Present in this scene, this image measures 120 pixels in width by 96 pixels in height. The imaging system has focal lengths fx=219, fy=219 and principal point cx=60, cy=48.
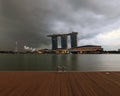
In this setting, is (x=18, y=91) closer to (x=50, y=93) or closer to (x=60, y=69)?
(x=50, y=93)

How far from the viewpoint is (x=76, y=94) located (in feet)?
19.5

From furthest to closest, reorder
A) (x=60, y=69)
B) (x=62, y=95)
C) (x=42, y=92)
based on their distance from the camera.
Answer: (x=60, y=69) → (x=42, y=92) → (x=62, y=95)

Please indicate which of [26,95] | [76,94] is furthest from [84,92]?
[26,95]

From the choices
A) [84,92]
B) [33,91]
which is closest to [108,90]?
[84,92]

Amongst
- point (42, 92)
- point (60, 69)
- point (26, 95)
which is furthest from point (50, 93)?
point (60, 69)

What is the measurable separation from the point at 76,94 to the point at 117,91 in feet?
4.22

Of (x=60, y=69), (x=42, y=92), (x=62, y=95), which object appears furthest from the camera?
(x=60, y=69)

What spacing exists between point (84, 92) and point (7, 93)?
2.15 metres

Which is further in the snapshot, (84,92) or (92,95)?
(84,92)

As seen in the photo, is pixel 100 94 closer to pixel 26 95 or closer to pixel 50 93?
pixel 50 93

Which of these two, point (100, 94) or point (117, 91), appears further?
point (117, 91)

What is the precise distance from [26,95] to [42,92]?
54cm

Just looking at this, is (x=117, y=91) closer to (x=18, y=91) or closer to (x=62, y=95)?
(x=62, y=95)

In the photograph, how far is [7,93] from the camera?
6.03m
